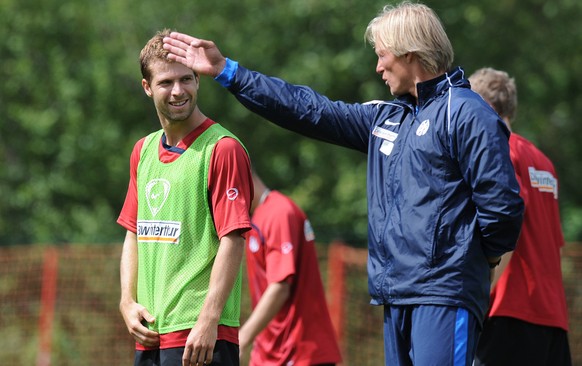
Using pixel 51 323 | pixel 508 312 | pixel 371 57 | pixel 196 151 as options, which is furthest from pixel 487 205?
pixel 371 57

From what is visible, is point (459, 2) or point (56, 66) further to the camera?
point (56, 66)

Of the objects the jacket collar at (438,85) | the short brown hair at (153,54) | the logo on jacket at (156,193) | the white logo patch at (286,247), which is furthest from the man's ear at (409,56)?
the white logo patch at (286,247)

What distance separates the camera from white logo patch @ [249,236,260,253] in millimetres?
6321

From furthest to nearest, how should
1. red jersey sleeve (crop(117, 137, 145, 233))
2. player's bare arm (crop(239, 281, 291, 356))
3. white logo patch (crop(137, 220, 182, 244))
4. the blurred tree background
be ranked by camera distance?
the blurred tree background < player's bare arm (crop(239, 281, 291, 356)) < red jersey sleeve (crop(117, 137, 145, 233)) < white logo patch (crop(137, 220, 182, 244))

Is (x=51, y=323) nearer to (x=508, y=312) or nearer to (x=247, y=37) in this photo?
(x=247, y=37)

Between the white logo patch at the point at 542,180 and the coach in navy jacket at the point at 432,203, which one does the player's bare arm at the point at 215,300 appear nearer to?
the coach in navy jacket at the point at 432,203

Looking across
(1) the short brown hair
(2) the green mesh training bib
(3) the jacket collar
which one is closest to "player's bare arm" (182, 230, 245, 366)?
(2) the green mesh training bib

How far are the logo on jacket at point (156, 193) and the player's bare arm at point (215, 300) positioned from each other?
36 cm


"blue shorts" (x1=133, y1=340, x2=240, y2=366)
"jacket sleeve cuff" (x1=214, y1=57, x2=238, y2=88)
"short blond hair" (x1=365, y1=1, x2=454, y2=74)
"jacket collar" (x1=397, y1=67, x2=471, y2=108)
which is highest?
"short blond hair" (x1=365, y1=1, x2=454, y2=74)

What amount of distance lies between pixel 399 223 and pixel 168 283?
1.05 meters

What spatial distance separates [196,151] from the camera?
444 centimetres

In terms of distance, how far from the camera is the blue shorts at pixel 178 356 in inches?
168

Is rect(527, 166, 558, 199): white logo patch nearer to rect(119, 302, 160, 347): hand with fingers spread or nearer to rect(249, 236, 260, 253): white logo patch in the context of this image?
rect(249, 236, 260, 253): white logo patch

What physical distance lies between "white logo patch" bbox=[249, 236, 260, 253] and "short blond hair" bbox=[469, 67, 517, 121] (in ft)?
5.49
